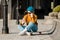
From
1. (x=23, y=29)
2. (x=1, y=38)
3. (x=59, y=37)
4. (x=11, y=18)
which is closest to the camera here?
(x=59, y=37)

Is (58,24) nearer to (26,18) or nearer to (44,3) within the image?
(26,18)

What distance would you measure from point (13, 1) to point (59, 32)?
21.1m

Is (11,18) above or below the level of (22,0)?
below

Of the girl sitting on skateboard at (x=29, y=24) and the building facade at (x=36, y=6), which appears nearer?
the girl sitting on skateboard at (x=29, y=24)

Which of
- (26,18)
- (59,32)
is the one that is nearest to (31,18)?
(26,18)

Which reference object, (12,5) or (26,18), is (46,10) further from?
(26,18)

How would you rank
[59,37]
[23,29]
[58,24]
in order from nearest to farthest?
[59,37] < [58,24] < [23,29]

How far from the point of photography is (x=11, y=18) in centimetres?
3030

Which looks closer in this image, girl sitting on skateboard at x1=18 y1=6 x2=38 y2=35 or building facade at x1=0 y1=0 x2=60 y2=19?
girl sitting on skateboard at x1=18 y1=6 x2=38 y2=35

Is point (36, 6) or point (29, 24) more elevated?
point (36, 6)

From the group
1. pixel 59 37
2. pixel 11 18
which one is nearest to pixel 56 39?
pixel 59 37

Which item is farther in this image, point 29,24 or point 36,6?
point 36,6

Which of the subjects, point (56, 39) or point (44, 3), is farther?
point (44, 3)

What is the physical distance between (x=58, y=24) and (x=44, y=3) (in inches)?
815
